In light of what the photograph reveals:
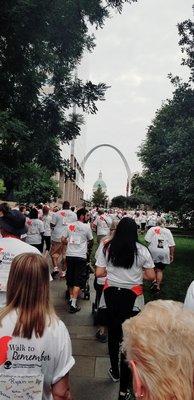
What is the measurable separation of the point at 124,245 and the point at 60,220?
717 centimetres

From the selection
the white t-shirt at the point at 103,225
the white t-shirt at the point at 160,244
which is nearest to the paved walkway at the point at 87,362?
the white t-shirt at the point at 160,244

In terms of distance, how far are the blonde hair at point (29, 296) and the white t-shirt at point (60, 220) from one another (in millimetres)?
8875

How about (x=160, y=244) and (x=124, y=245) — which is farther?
(x=160, y=244)

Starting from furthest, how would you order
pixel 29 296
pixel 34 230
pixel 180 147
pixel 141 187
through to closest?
pixel 141 187, pixel 180 147, pixel 34 230, pixel 29 296

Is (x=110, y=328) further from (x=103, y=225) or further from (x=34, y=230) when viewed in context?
(x=103, y=225)

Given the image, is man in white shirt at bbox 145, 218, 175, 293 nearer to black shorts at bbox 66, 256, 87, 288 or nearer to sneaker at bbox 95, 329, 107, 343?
black shorts at bbox 66, 256, 87, 288

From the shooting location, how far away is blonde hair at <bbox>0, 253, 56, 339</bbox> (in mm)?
2418

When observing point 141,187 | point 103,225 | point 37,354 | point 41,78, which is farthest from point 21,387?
point 141,187

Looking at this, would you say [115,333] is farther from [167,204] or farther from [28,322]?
[167,204]

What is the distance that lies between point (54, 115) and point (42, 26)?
289cm

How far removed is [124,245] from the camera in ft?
14.8

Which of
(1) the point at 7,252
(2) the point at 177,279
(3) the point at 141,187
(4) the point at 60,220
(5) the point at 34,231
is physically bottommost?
(2) the point at 177,279

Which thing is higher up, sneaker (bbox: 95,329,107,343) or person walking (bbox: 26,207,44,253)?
person walking (bbox: 26,207,44,253)

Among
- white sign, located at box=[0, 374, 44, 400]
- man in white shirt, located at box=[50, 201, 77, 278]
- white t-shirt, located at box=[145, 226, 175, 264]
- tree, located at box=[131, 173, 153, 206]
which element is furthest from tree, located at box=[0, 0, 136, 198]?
tree, located at box=[131, 173, 153, 206]
